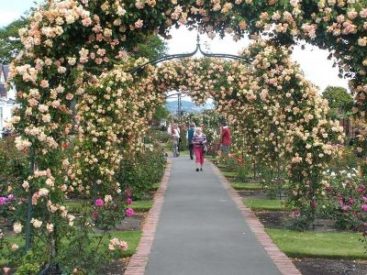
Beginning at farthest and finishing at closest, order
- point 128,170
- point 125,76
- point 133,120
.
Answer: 1. point 133,120
2. point 128,170
3. point 125,76

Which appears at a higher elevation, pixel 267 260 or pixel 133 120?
pixel 133 120

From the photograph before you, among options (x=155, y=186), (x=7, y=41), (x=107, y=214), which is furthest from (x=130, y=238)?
(x=7, y=41)

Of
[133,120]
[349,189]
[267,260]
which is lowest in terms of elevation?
[267,260]

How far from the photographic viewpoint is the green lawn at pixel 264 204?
13.2 m

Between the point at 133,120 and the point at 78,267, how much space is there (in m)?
9.15

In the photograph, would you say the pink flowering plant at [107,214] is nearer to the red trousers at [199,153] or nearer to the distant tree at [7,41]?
the red trousers at [199,153]

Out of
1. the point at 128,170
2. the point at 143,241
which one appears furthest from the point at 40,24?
the point at 128,170

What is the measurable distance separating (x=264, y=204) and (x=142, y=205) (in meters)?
2.60

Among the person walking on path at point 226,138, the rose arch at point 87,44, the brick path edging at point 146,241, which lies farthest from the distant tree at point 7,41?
the rose arch at point 87,44

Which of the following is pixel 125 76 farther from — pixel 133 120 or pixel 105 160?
pixel 133 120

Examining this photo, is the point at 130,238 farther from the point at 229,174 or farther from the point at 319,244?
the point at 229,174

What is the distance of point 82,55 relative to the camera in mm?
6473

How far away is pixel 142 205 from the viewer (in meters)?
13.5

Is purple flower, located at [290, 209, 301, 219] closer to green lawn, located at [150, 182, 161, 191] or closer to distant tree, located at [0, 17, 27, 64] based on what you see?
green lawn, located at [150, 182, 161, 191]
